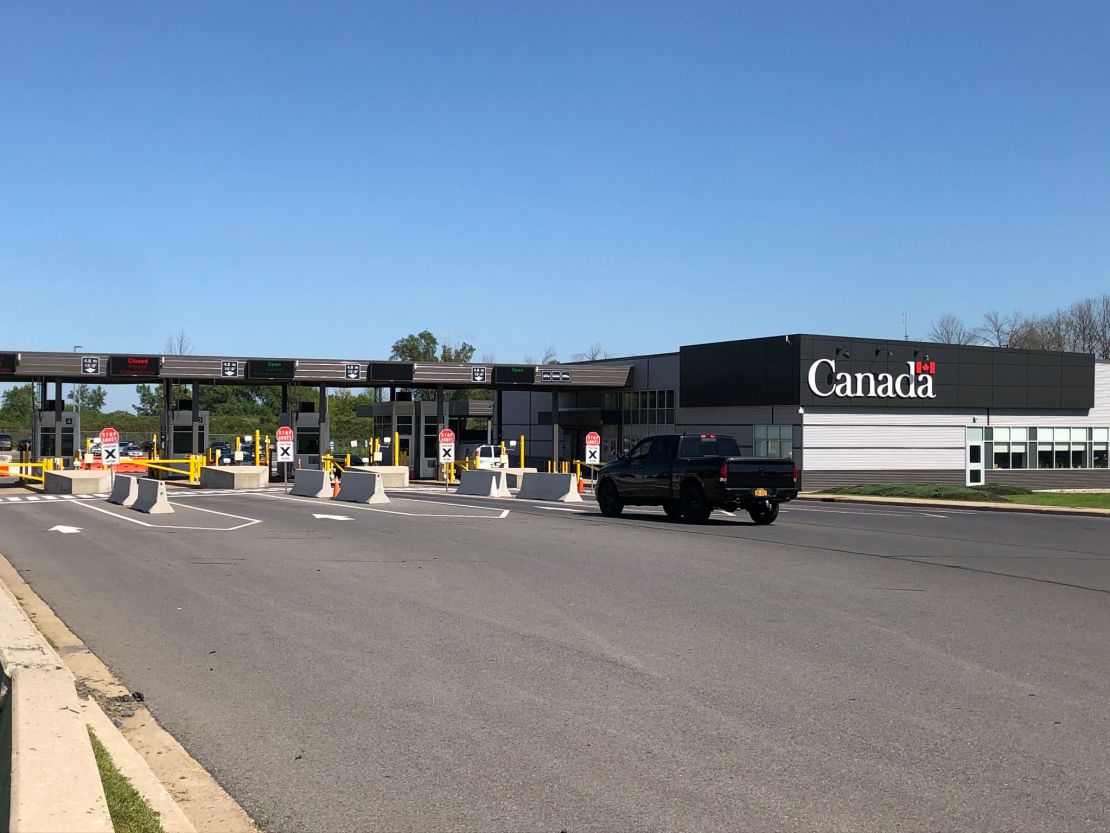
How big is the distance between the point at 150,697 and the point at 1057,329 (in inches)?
4112

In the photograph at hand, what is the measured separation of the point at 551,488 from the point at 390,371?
66.1 ft

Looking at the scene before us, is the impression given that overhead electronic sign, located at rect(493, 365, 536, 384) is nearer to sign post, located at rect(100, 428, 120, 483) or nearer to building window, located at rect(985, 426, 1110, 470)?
sign post, located at rect(100, 428, 120, 483)

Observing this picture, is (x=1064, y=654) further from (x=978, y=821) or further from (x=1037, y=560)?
(x=1037, y=560)

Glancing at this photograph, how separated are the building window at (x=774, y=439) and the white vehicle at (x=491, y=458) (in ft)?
39.5

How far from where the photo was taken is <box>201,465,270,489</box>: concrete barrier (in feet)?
152

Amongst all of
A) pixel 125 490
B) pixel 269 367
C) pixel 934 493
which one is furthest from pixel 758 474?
pixel 269 367

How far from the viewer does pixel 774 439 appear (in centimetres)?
5347

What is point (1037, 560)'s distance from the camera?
17.4 metres

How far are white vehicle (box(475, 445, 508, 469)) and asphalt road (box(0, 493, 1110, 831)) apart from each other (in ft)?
116

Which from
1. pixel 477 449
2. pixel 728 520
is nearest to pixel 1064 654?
pixel 728 520

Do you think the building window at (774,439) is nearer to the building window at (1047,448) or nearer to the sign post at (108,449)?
the building window at (1047,448)

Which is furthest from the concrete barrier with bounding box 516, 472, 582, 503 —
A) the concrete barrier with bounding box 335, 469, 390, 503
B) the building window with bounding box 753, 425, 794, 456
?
the building window with bounding box 753, 425, 794, 456

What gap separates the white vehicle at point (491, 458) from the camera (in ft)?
178

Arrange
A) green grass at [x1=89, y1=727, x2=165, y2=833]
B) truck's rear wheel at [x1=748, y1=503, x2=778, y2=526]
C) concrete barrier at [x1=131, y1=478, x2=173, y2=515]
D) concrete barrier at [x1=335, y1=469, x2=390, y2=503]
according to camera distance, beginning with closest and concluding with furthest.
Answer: green grass at [x1=89, y1=727, x2=165, y2=833]
truck's rear wheel at [x1=748, y1=503, x2=778, y2=526]
concrete barrier at [x1=131, y1=478, x2=173, y2=515]
concrete barrier at [x1=335, y1=469, x2=390, y2=503]
